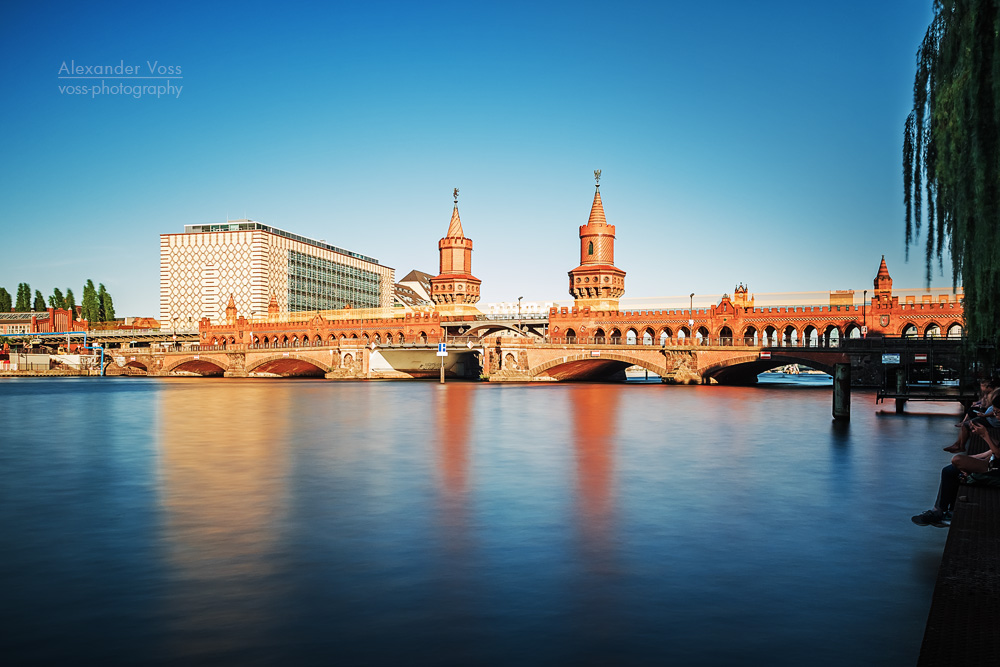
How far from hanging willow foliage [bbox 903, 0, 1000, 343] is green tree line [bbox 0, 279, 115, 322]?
155 meters

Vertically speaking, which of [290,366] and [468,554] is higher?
[468,554]

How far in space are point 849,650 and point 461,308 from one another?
307ft

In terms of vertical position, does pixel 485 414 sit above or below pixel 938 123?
below

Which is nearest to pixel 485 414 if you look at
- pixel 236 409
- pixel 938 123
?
pixel 236 409

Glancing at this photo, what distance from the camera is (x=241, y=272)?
15075cm

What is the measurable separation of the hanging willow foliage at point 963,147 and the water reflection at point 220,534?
979 centimetres

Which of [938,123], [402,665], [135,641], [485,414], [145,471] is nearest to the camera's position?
[402,665]

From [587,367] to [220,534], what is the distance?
7173cm

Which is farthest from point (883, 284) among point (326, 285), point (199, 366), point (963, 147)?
point (326, 285)

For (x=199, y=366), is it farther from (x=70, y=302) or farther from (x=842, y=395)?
(x=842, y=395)

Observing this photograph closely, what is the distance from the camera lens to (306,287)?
160375 mm

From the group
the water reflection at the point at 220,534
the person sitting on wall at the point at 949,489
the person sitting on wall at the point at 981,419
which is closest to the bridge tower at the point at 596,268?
the water reflection at the point at 220,534

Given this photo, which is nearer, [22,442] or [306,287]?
[22,442]

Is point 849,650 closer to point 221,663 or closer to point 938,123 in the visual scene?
point 221,663
